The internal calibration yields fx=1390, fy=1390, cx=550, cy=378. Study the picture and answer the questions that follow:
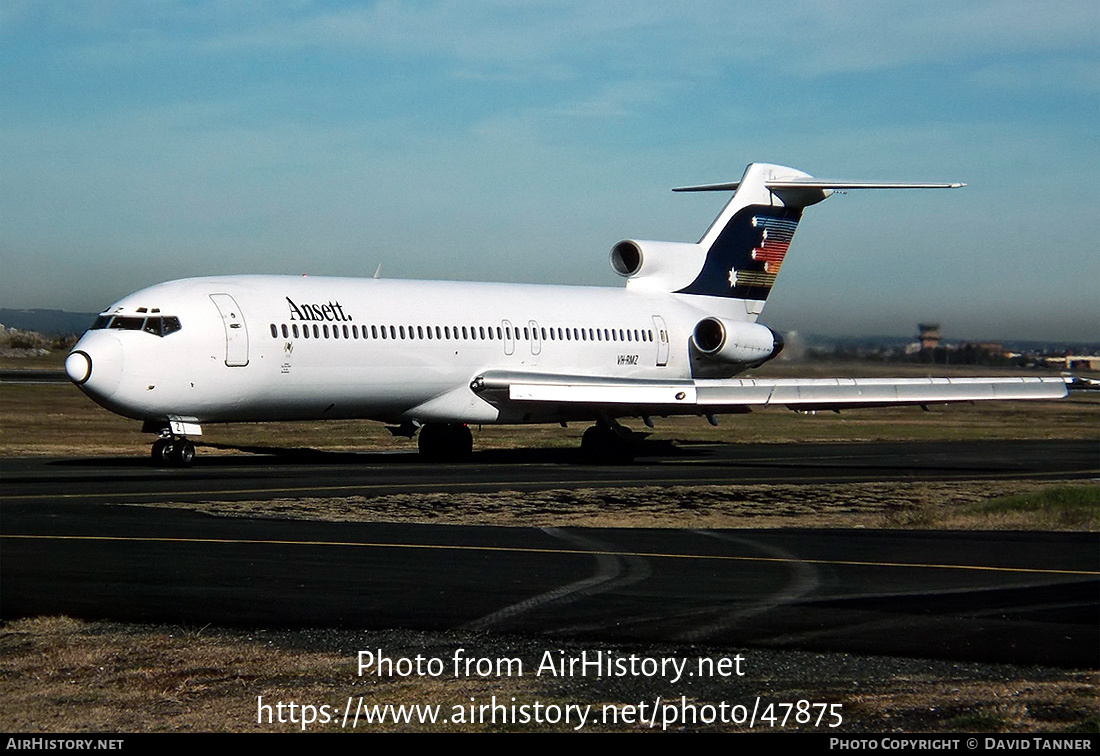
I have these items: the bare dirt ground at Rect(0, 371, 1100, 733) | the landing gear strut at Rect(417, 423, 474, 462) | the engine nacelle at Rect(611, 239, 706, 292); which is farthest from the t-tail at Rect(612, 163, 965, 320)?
the bare dirt ground at Rect(0, 371, 1100, 733)

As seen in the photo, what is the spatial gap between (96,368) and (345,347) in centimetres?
534

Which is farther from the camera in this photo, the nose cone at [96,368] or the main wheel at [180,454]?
the main wheel at [180,454]

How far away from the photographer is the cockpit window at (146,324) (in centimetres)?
2747

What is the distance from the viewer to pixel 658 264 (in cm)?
3928

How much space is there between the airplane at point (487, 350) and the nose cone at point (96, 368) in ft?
0.11

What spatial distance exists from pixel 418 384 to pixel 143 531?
572 inches

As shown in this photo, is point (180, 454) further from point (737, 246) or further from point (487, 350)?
point (737, 246)

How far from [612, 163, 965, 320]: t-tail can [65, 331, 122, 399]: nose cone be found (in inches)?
648

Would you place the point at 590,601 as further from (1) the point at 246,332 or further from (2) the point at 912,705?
(1) the point at 246,332

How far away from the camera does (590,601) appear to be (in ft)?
40.7

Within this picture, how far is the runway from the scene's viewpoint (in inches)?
440

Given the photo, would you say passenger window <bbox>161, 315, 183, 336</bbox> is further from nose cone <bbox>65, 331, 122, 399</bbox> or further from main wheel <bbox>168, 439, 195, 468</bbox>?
main wheel <bbox>168, 439, 195, 468</bbox>

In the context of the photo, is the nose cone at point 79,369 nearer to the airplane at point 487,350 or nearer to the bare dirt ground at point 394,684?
the airplane at point 487,350

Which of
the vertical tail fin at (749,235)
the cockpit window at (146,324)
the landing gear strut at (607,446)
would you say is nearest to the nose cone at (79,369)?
the cockpit window at (146,324)
